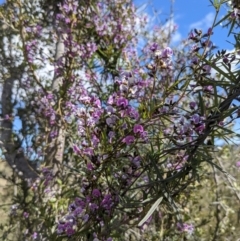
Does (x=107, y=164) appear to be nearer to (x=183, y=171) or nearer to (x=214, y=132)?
(x=183, y=171)

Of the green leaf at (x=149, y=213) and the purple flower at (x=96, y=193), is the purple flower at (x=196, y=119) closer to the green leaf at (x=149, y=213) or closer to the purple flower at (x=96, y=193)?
the green leaf at (x=149, y=213)

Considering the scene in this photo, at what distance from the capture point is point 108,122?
153 centimetres

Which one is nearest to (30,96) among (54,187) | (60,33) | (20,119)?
(20,119)

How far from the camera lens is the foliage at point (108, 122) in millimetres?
1521

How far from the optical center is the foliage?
1521mm

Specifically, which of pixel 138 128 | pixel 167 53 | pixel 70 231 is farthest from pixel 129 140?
pixel 70 231

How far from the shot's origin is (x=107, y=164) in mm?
1593

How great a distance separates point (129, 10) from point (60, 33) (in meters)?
0.68

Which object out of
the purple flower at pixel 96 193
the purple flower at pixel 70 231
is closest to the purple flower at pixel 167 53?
the purple flower at pixel 96 193

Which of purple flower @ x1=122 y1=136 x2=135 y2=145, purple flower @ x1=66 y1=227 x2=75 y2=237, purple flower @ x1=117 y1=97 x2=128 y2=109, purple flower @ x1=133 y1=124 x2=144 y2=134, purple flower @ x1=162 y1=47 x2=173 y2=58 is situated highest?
purple flower @ x1=162 y1=47 x2=173 y2=58

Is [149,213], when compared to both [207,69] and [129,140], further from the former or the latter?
[207,69]

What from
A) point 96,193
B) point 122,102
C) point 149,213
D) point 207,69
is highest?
point 207,69

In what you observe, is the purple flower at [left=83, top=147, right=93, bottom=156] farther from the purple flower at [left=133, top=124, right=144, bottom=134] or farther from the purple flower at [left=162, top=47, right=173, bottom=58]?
the purple flower at [left=162, top=47, right=173, bottom=58]

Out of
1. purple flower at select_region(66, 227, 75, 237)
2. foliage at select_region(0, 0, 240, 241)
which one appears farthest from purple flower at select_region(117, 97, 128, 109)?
purple flower at select_region(66, 227, 75, 237)
